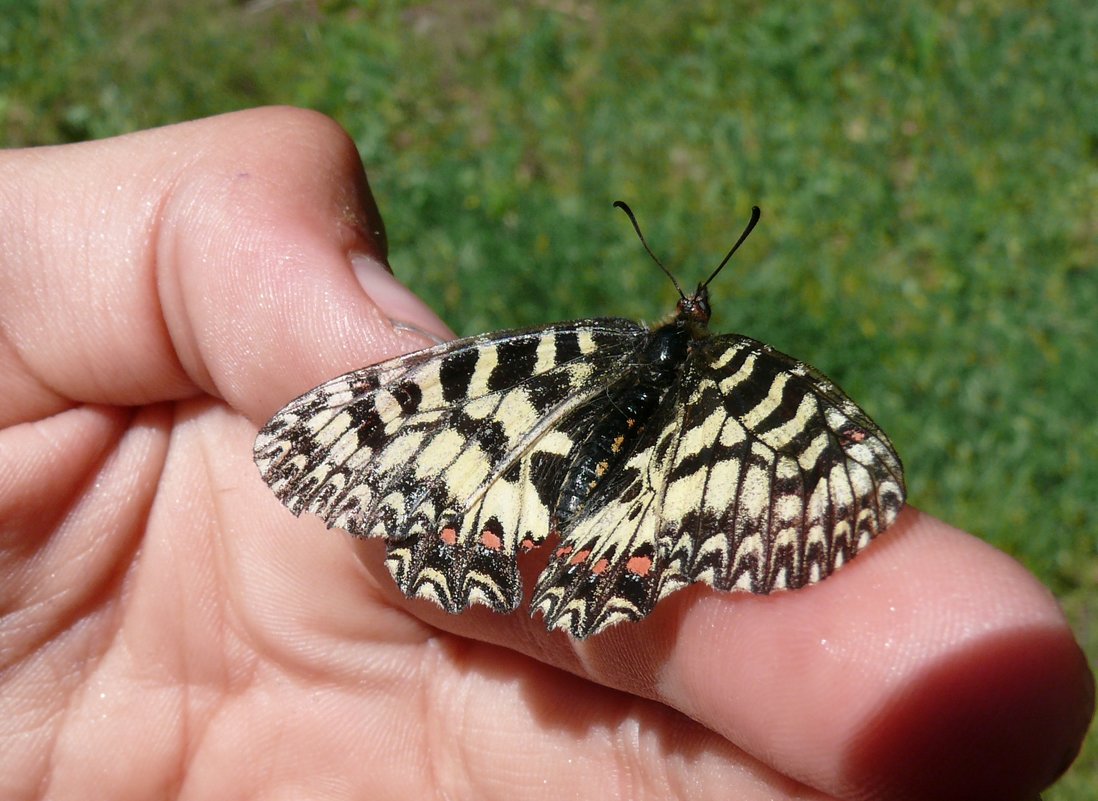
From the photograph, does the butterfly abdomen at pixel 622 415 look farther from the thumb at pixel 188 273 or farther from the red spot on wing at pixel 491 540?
the thumb at pixel 188 273

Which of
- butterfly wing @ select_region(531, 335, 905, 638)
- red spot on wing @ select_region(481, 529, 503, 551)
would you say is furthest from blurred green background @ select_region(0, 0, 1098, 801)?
red spot on wing @ select_region(481, 529, 503, 551)

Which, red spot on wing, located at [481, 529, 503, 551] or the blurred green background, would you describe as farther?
the blurred green background

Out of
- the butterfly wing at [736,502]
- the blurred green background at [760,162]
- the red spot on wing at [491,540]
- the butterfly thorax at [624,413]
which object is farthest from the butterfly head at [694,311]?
the blurred green background at [760,162]

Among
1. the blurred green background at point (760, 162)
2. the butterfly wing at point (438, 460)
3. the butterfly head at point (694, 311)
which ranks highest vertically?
the butterfly head at point (694, 311)

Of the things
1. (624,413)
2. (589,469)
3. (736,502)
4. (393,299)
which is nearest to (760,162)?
(393,299)

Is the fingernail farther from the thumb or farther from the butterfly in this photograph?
the butterfly

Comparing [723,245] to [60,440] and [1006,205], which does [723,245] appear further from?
[60,440]
